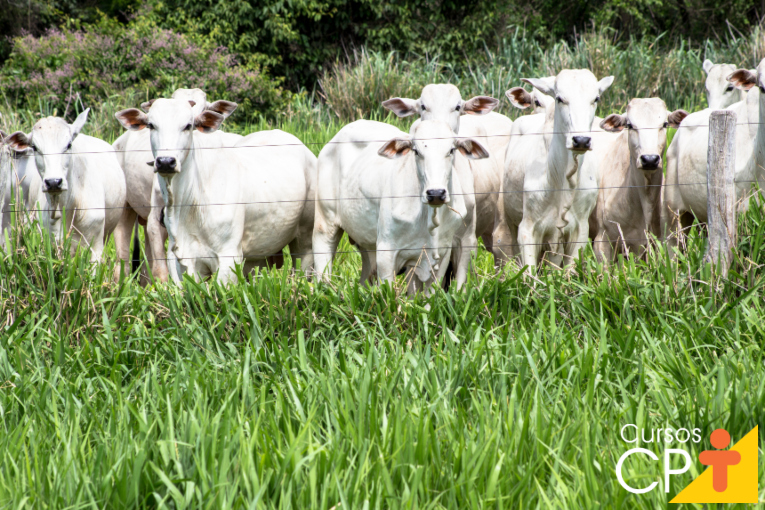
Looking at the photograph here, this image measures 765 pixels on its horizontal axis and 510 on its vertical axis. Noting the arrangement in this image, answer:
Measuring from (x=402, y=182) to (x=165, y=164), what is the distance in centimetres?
156

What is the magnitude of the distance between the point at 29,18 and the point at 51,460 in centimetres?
1810

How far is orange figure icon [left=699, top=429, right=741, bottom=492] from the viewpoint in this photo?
8.55ft

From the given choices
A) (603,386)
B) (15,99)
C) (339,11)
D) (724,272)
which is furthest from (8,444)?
(339,11)

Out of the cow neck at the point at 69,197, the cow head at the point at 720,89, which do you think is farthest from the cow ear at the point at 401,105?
the cow head at the point at 720,89

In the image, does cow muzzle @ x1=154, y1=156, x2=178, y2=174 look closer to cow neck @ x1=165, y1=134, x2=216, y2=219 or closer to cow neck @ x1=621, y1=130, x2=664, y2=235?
cow neck @ x1=165, y1=134, x2=216, y2=219

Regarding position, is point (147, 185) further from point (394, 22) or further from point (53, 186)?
point (394, 22)

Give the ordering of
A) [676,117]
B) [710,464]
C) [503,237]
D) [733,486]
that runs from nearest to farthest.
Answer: [733,486]
[710,464]
[676,117]
[503,237]

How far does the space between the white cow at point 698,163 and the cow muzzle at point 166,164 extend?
3274 millimetres

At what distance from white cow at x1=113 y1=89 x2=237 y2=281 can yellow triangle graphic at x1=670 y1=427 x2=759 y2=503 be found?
4.29 metres

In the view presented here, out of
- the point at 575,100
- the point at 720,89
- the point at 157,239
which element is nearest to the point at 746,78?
the point at 575,100

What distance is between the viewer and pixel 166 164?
4.92 meters

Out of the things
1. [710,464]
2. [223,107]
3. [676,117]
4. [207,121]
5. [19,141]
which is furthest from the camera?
[676,117]

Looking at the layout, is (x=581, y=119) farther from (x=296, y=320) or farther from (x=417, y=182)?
(x=296, y=320)

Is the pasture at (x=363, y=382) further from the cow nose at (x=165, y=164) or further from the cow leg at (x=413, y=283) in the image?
the cow nose at (x=165, y=164)
